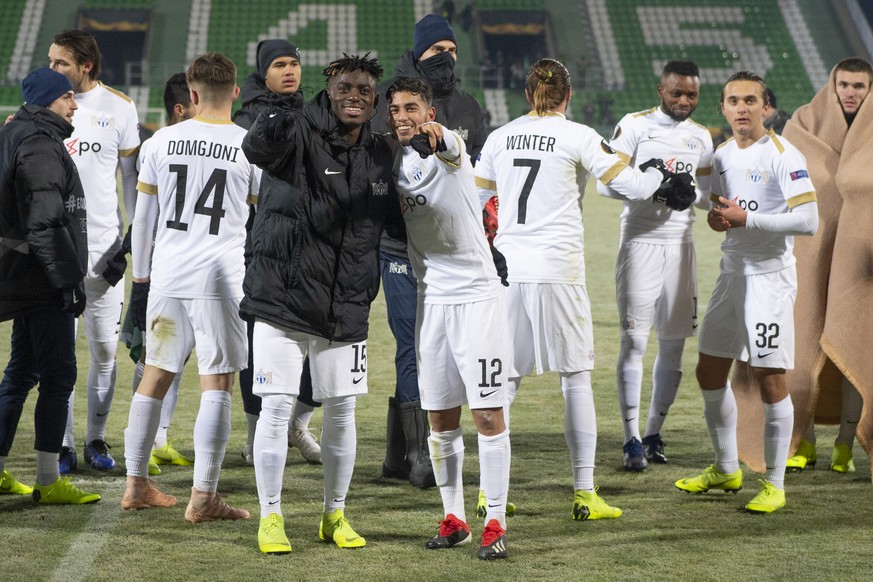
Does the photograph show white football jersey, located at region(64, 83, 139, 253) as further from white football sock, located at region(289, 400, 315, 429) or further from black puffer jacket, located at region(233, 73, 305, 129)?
white football sock, located at region(289, 400, 315, 429)

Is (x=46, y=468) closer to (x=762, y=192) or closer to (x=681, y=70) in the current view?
(x=762, y=192)

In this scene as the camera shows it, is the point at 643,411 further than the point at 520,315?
Yes

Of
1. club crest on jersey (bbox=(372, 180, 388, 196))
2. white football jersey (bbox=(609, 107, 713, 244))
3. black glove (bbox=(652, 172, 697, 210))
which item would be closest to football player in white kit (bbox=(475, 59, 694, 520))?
black glove (bbox=(652, 172, 697, 210))

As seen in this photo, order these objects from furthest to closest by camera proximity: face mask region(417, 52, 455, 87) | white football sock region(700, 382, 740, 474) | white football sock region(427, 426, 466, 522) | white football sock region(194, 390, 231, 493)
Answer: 1. face mask region(417, 52, 455, 87)
2. white football sock region(700, 382, 740, 474)
3. white football sock region(194, 390, 231, 493)
4. white football sock region(427, 426, 466, 522)

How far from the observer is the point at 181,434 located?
22.0 feet

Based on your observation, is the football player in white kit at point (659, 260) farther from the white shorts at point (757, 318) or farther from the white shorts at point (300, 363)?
the white shorts at point (300, 363)

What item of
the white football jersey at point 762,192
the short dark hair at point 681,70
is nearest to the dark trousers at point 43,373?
the white football jersey at point 762,192

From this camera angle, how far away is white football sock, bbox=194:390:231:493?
476 cm

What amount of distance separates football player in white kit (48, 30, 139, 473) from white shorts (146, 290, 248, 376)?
0.97 metres

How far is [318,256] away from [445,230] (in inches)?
19.6

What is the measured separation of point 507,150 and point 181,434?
9.45ft

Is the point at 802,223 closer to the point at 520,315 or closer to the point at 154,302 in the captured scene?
the point at 520,315

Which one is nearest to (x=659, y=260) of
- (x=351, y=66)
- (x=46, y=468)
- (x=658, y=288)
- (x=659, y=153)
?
(x=658, y=288)

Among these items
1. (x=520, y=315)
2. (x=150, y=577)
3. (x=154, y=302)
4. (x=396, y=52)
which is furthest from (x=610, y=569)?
(x=396, y=52)
